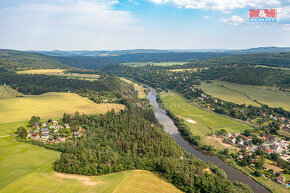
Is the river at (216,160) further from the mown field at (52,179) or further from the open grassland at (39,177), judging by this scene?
the open grassland at (39,177)

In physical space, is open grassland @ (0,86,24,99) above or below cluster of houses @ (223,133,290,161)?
above

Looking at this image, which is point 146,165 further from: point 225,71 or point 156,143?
point 225,71

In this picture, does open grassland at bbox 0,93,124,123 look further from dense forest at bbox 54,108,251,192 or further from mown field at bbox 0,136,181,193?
mown field at bbox 0,136,181,193

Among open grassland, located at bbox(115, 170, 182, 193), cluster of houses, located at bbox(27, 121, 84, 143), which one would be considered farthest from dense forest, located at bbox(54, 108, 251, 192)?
cluster of houses, located at bbox(27, 121, 84, 143)

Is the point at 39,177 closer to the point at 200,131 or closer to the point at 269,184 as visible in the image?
the point at 269,184

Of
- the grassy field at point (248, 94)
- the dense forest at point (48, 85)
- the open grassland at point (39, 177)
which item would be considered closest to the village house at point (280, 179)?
the open grassland at point (39, 177)

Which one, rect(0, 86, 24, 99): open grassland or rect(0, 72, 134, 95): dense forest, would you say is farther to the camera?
rect(0, 72, 134, 95): dense forest

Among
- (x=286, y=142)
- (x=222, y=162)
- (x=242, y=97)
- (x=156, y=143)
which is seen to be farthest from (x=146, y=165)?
(x=242, y=97)

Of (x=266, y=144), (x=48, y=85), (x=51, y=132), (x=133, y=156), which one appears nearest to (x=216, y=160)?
(x=266, y=144)
